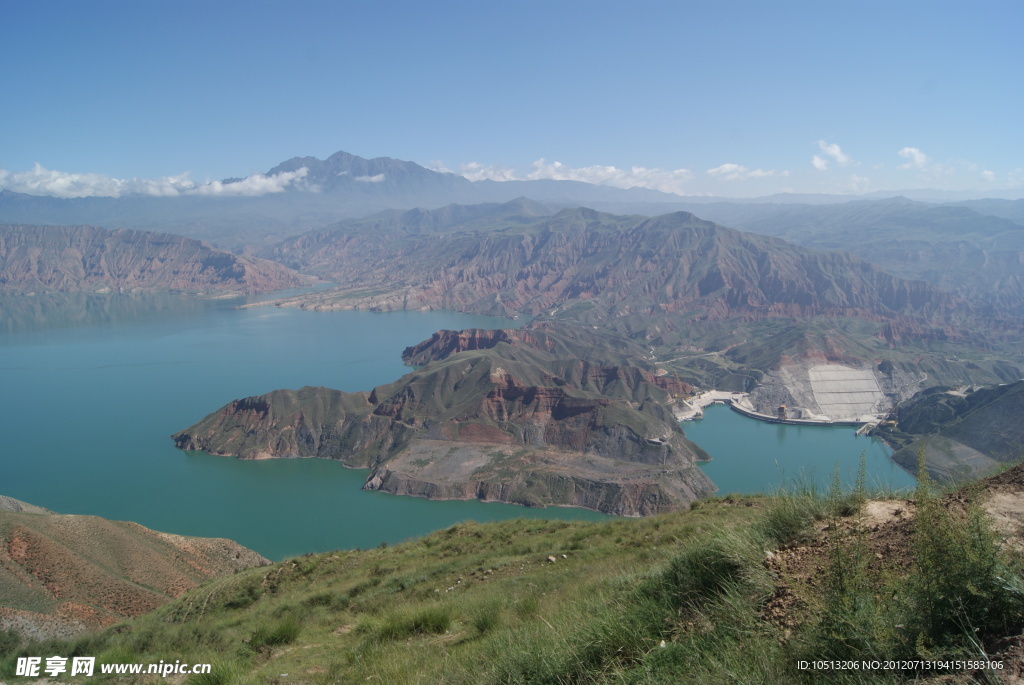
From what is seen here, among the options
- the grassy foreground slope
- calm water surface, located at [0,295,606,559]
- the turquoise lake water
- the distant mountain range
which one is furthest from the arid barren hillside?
the grassy foreground slope

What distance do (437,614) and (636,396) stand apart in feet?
209

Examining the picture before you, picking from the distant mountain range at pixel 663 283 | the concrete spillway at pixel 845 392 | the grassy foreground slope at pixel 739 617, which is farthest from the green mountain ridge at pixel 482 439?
the distant mountain range at pixel 663 283

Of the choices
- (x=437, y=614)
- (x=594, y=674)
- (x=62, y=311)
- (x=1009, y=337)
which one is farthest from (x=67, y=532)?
(x=62, y=311)

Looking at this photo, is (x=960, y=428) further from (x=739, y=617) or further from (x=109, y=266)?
(x=109, y=266)

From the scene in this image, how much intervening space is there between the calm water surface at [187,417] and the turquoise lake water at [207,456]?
0.21 meters

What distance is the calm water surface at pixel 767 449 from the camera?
4684 centimetres

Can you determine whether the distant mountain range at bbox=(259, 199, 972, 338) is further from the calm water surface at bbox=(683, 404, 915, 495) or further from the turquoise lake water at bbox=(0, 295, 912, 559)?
the calm water surface at bbox=(683, 404, 915, 495)

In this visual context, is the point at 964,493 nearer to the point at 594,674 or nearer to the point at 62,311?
the point at 594,674

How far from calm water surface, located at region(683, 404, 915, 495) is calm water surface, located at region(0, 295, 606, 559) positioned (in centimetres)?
1707

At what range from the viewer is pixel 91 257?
7515 inches

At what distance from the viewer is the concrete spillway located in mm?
68188

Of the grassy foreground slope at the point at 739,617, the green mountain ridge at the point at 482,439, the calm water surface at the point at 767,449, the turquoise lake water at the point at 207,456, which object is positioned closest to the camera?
the grassy foreground slope at the point at 739,617

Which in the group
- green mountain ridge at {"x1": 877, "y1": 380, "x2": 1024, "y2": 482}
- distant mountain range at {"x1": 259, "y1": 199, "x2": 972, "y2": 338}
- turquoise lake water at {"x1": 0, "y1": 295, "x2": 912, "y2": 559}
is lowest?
turquoise lake water at {"x1": 0, "y1": 295, "x2": 912, "y2": 559}

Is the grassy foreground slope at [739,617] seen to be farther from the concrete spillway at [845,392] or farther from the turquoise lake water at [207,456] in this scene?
the concrete spillway at [845,392]
